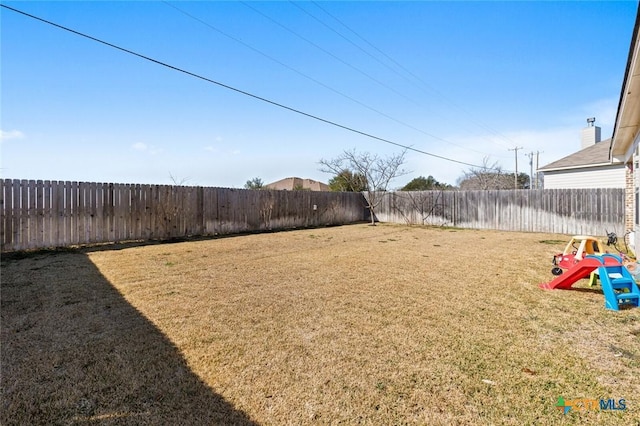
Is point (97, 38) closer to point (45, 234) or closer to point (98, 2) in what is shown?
point (98, 2)

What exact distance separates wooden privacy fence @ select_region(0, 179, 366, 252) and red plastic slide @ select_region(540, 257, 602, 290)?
9105 mm

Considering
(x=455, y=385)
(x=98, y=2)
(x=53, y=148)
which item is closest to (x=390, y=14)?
(x=98, y=2)

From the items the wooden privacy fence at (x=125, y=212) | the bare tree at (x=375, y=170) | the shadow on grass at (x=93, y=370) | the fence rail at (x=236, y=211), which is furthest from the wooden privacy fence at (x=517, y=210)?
the shadow on grass at (x=93, y=370)

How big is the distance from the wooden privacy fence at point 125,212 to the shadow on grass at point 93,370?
422 cm

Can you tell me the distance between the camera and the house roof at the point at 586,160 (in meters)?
12.0

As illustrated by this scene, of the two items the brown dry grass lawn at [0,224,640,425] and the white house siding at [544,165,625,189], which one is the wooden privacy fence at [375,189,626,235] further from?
the brown dry grass lawn at [0,224,640,425]

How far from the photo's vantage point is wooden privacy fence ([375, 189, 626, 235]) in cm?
1027

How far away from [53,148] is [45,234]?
218cm

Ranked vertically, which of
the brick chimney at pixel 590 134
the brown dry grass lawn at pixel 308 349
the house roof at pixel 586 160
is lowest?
the brown dry grass lawn at pixel 308 349

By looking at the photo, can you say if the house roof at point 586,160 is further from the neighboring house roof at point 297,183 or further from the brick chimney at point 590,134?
the neighboring house roof at point 297,183

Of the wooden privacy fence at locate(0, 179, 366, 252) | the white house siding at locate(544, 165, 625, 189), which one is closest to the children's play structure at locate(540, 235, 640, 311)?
the wooden privacy fence at locate(0, 179, 366, 252)

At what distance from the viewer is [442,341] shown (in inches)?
105

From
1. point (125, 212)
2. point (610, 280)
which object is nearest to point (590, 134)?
point (610, 280)

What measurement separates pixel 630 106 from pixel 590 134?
15.2 meters
